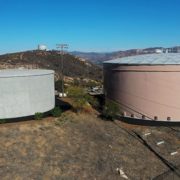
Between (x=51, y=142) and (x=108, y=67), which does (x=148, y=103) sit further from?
(x=51, y=142)

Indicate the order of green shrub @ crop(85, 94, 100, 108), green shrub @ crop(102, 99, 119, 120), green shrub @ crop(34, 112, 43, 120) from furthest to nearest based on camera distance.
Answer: green shrub @ crop(85, 94, 100, 108)
green shrub @ crop(102, 99, 119, 120)
green shrub @ crop(34, 112, 43, 120)

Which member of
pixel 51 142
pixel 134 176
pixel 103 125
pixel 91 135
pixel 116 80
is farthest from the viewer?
pixel 116 80

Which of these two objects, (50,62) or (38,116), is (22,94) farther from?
(50,62)

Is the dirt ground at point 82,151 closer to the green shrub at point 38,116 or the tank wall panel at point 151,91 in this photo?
the green shrub at point 38,116

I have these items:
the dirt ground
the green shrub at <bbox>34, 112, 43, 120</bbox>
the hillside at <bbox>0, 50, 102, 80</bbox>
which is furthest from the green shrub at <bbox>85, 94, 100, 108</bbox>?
the hillside at <bbox>0, 50, 102, 80</bbox>

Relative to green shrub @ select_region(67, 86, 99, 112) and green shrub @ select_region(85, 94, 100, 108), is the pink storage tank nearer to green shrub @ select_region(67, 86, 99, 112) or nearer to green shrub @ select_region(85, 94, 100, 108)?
green shrub @ select_region(85, 94, 100, 108)

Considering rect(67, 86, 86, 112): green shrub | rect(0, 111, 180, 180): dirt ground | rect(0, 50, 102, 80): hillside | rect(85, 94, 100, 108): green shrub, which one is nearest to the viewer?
rect(0, 111, 180, 180): dirt ground

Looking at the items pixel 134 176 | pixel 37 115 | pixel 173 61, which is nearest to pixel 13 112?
pixel 37 115
